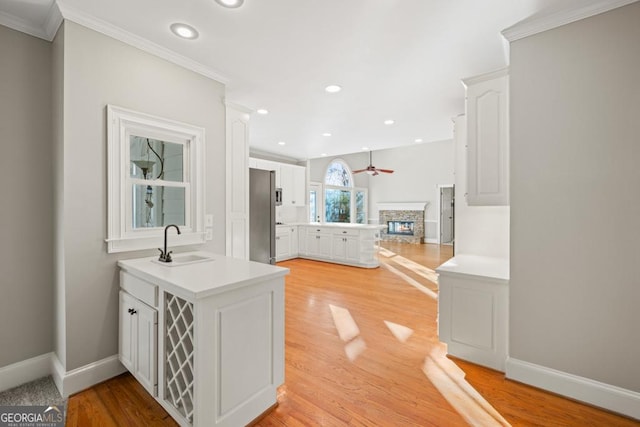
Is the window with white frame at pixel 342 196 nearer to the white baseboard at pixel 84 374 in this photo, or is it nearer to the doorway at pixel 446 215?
the doorway at pixel 446 215

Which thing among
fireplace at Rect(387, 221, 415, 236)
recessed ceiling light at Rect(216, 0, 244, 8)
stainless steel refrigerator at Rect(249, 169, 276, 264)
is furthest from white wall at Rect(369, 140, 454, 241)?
recessed ceiling light at Rect(216, 0, 244, 8)

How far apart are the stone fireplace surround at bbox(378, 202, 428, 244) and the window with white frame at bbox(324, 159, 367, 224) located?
814 mm

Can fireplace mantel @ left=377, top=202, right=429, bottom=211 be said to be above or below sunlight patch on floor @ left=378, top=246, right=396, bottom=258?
above

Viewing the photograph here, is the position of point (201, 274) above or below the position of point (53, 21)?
below

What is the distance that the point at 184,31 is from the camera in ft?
7.00

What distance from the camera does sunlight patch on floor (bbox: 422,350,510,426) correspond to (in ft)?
5.56

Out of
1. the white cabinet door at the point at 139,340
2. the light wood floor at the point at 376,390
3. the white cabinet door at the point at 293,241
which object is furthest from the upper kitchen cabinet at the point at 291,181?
the white cabinet door at the point at 139,340

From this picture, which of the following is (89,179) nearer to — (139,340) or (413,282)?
(139,340)

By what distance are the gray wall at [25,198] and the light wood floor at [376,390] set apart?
67cm

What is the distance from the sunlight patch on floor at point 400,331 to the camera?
2758mm

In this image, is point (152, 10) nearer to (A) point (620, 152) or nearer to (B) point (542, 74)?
(B) point (542, 74)

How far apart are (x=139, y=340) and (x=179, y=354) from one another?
0.36m

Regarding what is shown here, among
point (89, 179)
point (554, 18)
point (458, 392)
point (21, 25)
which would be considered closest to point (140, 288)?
point (89, 179)

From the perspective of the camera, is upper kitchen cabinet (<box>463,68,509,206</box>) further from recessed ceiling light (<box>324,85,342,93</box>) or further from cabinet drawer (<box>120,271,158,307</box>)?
cabinet drawer (<box>120,271,158,307</box>)
